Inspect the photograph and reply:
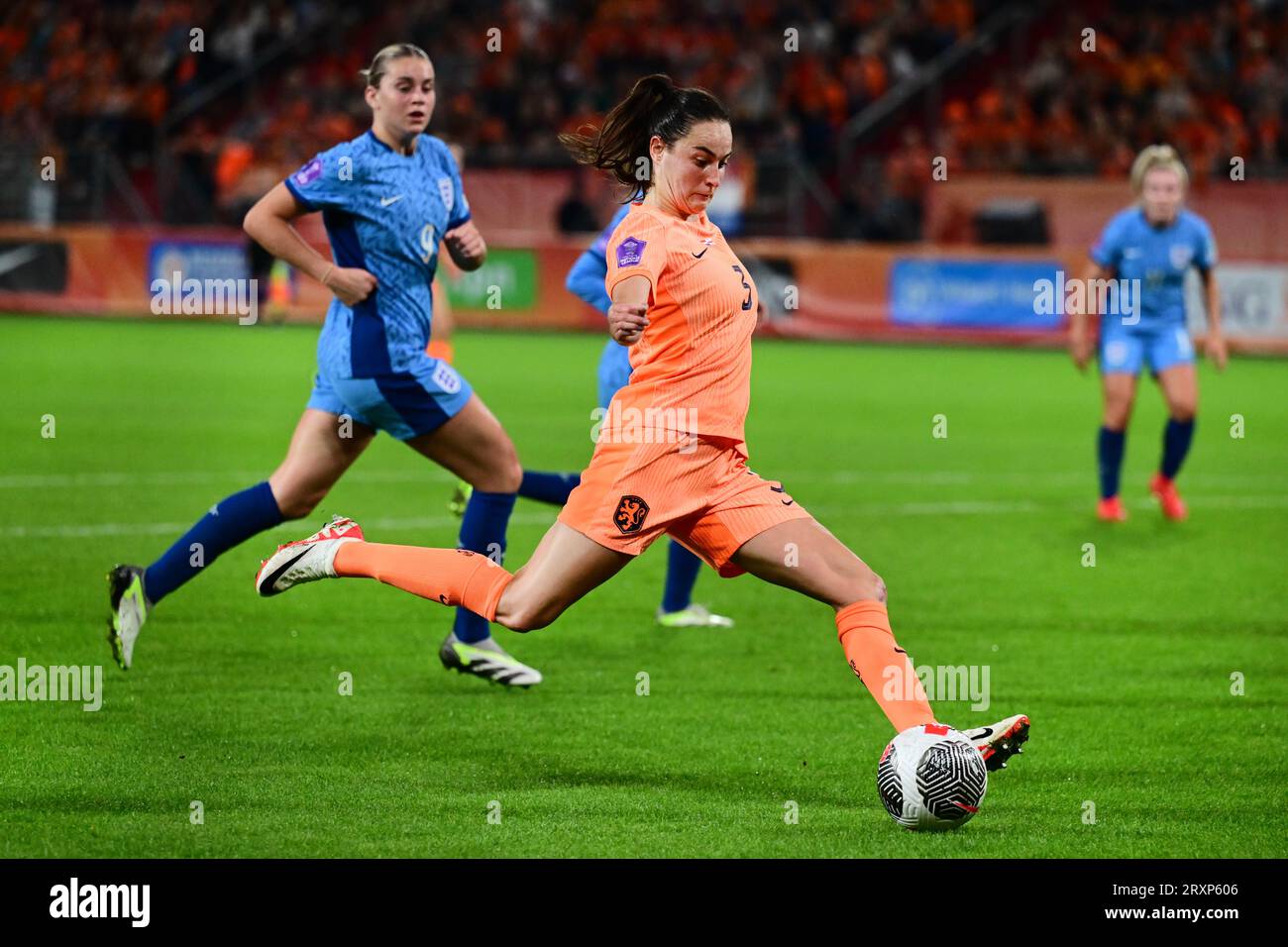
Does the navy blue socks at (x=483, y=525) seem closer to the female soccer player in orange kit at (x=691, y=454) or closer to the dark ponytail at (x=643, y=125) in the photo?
the female soccer player in orange kit at (x=691, y=454)

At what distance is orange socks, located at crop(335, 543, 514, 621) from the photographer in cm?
598

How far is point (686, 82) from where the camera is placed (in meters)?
31.5

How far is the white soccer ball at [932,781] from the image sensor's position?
208 inches

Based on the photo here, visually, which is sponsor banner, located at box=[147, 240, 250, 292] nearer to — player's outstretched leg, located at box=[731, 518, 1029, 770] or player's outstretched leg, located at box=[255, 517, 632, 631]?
→ player's outstretched leg, located at box=[255, 517, 632, 631]

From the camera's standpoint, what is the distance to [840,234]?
94.7 feet

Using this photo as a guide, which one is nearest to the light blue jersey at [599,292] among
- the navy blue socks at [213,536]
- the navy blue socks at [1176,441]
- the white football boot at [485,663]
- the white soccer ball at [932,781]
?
the white football boot at [485,663]

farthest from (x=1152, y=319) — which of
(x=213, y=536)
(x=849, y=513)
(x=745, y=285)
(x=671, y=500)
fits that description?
(x=671, y=500)

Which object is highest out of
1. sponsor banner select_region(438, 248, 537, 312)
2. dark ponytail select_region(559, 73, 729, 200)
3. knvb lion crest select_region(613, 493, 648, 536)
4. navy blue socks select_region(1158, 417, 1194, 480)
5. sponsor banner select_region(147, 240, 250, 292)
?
sponsor banner select_region(147, 240, 250, 292)

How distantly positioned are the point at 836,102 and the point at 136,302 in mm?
11642

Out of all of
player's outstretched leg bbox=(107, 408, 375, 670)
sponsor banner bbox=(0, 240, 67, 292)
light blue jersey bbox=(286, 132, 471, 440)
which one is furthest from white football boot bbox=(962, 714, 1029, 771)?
sponsor banner bbox=(0, 240, 67, 292)

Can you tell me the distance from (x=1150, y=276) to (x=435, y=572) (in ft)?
25.8

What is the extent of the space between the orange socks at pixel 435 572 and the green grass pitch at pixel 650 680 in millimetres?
562

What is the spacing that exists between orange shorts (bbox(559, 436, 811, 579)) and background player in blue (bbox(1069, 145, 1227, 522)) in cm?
737
